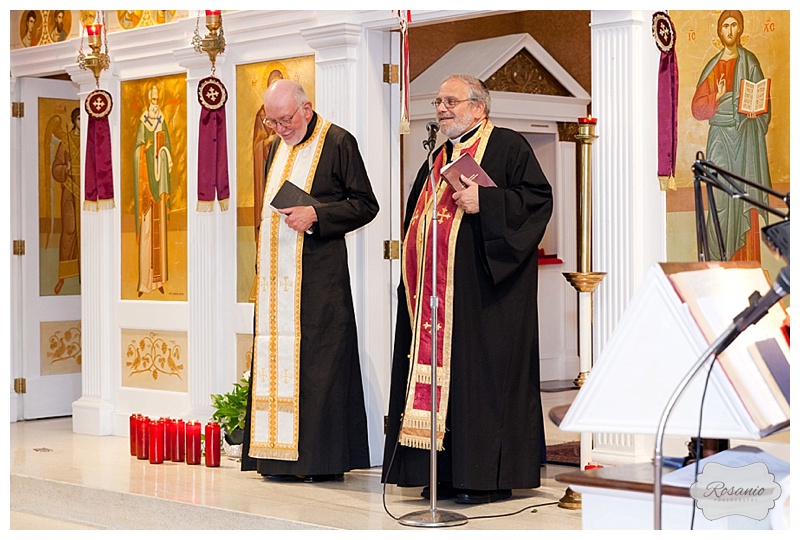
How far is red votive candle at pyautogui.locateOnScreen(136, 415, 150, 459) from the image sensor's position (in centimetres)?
718

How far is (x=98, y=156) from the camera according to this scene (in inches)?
315

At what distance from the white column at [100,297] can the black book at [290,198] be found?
7.55 ft

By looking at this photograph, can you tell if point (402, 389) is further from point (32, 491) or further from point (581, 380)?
point (32, 491)

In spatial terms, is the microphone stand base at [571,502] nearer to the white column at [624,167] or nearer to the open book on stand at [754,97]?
the white column at [624,167]

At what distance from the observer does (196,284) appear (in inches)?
303

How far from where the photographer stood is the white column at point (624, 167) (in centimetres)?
572

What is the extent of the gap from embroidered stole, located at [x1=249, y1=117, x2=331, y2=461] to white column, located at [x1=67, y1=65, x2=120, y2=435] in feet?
6.88

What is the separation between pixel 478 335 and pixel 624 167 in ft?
3.29

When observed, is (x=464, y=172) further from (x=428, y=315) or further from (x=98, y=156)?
(x=98, y=156)

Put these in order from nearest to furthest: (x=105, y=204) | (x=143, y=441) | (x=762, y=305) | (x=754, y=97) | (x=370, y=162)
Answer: (x=762, y=305) < (x=754, y=97) < (x=370, y=162) < (x=143, y=441) < (x=105, y=204)

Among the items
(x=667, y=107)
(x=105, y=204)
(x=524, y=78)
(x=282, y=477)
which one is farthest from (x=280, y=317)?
(x=524, y=78)

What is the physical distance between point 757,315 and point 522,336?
3537 mm

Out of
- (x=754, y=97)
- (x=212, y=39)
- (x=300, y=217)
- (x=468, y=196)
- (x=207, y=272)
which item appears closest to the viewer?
(x=754, y=97)

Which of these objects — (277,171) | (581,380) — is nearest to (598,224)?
(581,380)
